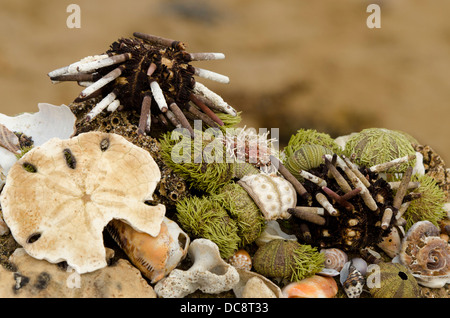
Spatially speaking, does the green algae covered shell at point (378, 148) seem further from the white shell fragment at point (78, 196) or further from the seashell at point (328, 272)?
the white shell fragment at point (78, 196)

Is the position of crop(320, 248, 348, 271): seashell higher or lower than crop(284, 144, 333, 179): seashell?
lower

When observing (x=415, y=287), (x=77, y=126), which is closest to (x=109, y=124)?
(x=77, y=126)

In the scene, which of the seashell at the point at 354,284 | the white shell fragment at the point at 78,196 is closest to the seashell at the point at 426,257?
the seashell at the point at 354,284

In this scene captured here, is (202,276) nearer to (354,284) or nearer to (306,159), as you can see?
(354,284)

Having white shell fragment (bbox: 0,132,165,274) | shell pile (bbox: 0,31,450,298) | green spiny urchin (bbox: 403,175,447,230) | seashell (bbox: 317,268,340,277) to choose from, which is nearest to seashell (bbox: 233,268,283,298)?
shell pile (bbox: 0,31,450,298)

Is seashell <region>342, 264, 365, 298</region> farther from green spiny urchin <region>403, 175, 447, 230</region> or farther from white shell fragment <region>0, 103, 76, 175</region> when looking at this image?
white shell fragment <region>0, 103, 76, 175</region>

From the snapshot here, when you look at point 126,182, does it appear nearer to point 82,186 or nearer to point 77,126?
point 82,186

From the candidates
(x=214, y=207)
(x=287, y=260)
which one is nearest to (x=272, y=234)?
(x=287, y=260)
